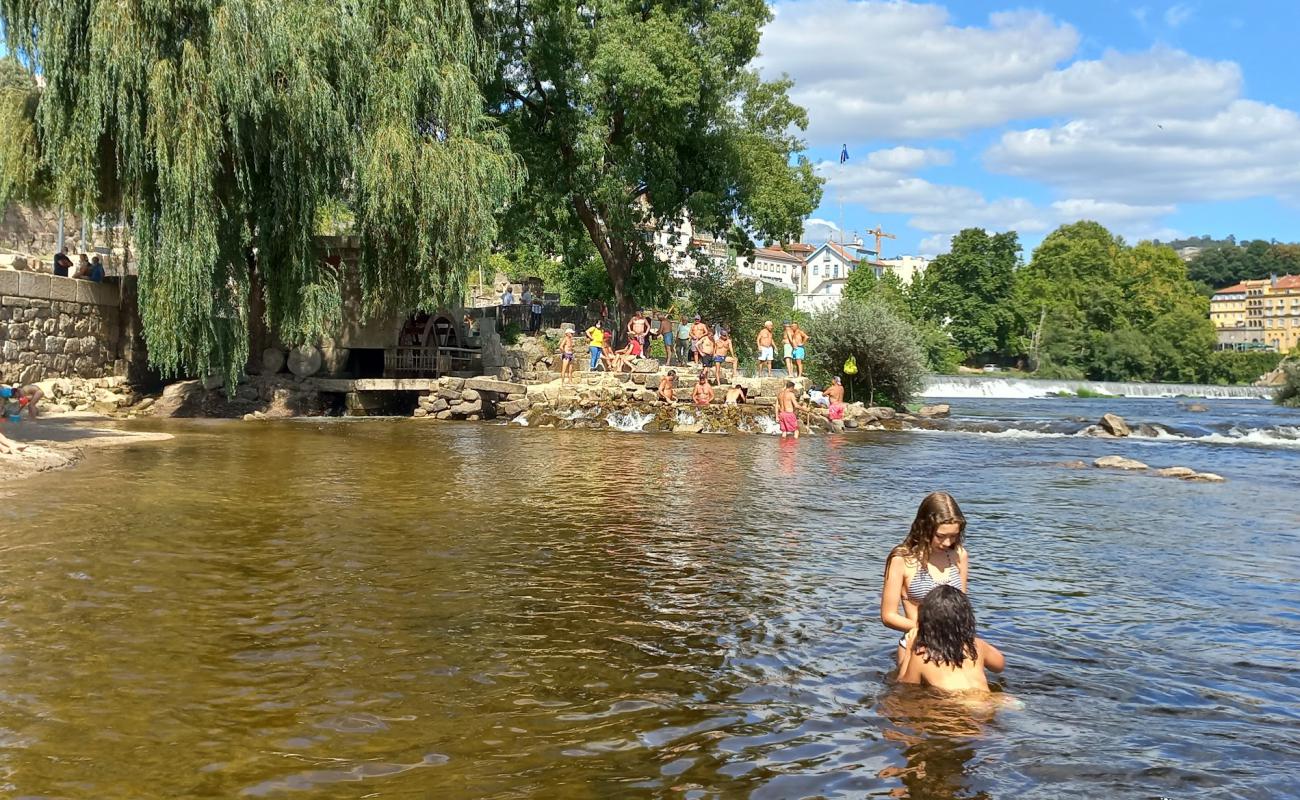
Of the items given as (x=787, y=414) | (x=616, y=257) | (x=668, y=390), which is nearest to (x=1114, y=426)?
(x=787, y=414)

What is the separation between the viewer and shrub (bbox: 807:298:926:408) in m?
30.0

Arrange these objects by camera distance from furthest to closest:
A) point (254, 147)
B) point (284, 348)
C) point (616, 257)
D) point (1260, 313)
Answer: point (1260, 313)
point (616, 257)
point (284, 348)
point (254, 147)

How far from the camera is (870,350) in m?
30.4

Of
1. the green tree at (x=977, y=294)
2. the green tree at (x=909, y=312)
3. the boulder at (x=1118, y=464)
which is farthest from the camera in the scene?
the green tree at (x=977, y=294)

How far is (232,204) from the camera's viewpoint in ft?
65.8

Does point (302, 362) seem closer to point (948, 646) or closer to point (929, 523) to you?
point (929, 523)

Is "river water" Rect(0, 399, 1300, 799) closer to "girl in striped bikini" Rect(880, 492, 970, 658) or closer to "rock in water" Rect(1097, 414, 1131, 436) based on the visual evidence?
"girl in striped bikini" Rect(880, 492, 970, 658)

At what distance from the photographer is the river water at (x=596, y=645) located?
164 inches

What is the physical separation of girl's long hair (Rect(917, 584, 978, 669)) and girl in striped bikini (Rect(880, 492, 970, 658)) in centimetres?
17

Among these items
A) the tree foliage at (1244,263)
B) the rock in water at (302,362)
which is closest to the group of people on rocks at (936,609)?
the rock in water at (302,362)

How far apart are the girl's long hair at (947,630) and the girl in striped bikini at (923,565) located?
6.5 inches

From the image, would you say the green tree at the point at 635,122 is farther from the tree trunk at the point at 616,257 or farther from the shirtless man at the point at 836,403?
the shirtless man at the point at 836,403

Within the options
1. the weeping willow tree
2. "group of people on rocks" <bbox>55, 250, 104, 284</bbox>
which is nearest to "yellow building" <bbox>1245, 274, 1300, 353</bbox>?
the weeping willow tree

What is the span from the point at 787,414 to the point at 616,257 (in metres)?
10.8
